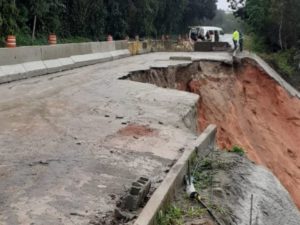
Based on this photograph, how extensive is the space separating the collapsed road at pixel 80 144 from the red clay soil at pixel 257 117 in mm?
6058

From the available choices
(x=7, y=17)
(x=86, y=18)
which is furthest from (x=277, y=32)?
(x=7, y=17)

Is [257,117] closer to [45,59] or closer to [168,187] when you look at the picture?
[45,59]

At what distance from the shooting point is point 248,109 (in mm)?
22969

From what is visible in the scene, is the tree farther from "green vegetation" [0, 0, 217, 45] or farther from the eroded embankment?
the eroded embankment

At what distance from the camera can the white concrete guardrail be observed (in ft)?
51.3

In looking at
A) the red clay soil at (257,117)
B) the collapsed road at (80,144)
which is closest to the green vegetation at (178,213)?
the collapsed road at (80,144)

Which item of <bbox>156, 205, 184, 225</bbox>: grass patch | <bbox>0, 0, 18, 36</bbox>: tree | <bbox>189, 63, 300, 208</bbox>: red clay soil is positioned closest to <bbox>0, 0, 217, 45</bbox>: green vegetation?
<bbox>0, 0, 18, 36</bbox>: tree

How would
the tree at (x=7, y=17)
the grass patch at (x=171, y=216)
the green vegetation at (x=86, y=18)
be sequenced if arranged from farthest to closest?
1. the green vegetation at (x=86, y=18)
2. the tree at (x=7, y=17)
3. the grass patch at (x=171, y=216)

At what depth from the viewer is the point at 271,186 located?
843 centimetres

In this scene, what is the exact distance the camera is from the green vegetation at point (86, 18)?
1020 inches

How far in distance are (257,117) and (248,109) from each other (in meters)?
0.60

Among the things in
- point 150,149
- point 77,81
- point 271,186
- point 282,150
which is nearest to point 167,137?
point 150,149

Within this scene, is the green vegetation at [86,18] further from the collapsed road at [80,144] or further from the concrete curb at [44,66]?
the collapsed road at [80,144]

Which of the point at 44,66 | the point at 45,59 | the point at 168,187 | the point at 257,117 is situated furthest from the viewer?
the point at 257,117
